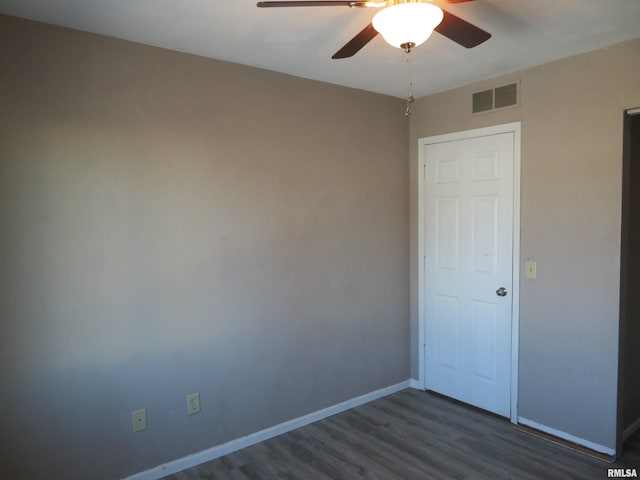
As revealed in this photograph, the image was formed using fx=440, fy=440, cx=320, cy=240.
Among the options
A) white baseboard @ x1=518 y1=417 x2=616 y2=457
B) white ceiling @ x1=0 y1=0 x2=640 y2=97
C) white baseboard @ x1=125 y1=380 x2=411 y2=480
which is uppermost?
white ceiling @ x1=0 y1=0 x2=640 y2=97

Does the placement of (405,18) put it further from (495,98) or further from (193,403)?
(193,403)

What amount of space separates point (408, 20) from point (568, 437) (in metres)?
2.84

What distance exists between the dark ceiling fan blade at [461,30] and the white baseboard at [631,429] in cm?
276

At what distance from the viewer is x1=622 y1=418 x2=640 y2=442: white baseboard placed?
116 inches

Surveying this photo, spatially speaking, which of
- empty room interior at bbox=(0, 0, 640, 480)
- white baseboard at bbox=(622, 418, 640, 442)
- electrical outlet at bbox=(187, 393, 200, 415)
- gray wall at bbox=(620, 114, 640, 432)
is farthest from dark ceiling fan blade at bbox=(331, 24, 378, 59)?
white baseboard at bbox=(622, 418, 640, 442)

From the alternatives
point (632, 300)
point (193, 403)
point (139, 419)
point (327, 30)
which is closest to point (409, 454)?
point (193, 403)

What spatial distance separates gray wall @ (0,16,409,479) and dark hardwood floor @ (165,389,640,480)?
206 millimetres

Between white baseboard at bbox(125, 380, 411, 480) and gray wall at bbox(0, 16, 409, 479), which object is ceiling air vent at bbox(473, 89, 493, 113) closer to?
gray wall at bbox(0, 16, 409, 479)

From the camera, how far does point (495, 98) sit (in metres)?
3.21

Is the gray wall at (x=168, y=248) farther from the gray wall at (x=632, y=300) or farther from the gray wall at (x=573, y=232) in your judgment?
the gray wall at (x=632, y=300)

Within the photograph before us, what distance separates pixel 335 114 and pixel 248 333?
5.71 feet

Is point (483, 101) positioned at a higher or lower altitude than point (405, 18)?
higher

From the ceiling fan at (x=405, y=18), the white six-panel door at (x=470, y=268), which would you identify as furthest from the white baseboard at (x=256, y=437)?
the ceiling fan at (x=405, y=18)

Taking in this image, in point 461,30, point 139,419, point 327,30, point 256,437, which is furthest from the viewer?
point 256,437
